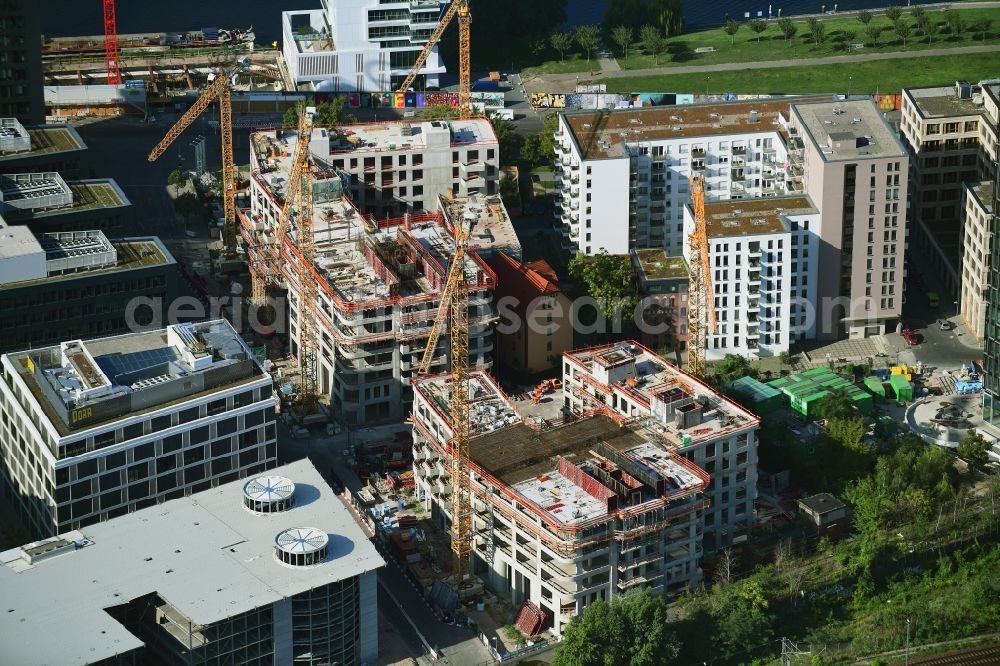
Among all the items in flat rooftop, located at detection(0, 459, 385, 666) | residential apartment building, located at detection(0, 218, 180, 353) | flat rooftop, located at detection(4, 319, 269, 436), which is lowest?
flat rooftop, located at detection(0, 459, 385, 666)

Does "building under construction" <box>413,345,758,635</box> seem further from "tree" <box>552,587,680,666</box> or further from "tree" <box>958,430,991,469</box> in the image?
"tree" <box>958,430,991,469</box>

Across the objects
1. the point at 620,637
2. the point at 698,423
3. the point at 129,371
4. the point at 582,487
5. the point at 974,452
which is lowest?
the point at 620,637

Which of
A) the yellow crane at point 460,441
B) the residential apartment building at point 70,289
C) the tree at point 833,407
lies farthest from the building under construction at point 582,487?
the residential apartment building at point 70,289

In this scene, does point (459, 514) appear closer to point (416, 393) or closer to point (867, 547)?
point (416, 393)

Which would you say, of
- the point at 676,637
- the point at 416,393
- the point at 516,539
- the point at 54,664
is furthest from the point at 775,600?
the point at 54,664

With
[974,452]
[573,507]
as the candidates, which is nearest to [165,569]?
[573,507]

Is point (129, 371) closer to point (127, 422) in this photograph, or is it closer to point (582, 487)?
point (127, 422)

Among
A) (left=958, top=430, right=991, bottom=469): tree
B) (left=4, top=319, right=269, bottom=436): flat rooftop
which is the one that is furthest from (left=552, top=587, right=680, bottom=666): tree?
(left=958, top=430, right=991, bottom=469): tree
